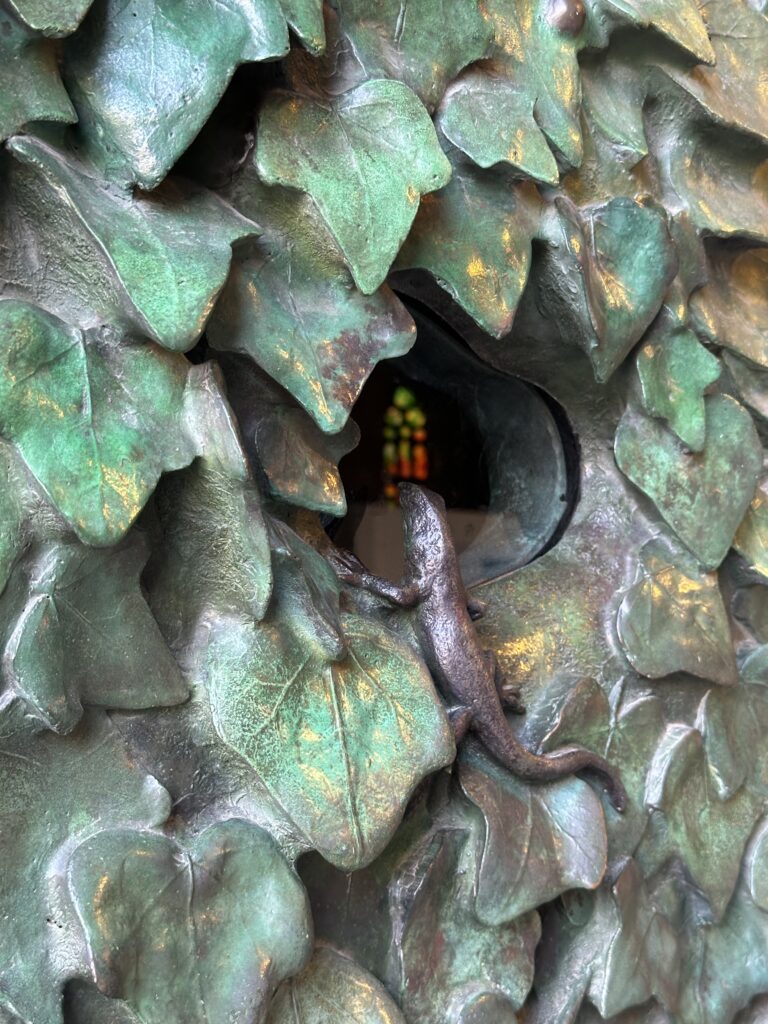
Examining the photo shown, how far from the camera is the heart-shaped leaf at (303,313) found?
55 cm

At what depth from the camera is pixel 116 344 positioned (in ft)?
1.68

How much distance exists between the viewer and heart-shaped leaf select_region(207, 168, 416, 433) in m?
0.55

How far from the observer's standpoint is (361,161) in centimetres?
56

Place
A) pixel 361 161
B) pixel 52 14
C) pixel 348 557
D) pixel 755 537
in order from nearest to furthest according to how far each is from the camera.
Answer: pixel 52 14, pixel 361 161, pixel 348 557, pixel 755 537

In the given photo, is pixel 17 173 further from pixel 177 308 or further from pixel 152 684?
pixel 152 684

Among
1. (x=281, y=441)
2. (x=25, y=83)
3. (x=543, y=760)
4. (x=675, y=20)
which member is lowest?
(x=543, y=760)

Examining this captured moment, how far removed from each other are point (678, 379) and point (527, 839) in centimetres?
35

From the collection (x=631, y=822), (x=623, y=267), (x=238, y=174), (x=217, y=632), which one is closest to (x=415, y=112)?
(x=238, y=174)

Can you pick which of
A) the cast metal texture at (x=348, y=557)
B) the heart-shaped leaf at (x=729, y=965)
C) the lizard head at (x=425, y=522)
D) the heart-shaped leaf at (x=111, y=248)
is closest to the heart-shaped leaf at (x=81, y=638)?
the cast metal texture at (x=348, y=557)

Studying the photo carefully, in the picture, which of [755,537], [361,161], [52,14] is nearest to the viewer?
[52,14]

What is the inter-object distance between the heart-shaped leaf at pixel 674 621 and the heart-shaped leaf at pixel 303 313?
285 millimetres

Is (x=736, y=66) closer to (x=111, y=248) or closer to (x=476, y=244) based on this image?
(x=476, y=244)

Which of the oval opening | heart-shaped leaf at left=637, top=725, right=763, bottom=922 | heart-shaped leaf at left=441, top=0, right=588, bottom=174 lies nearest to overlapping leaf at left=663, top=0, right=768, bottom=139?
heart-shaped leaf at left=441, top=0, right=588, bottom=174

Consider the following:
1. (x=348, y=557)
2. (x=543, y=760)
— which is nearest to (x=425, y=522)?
(x=348, y=557)
